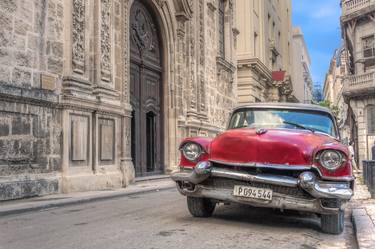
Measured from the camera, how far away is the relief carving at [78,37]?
11.5 meters

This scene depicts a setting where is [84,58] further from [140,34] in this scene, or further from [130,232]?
[130,232]

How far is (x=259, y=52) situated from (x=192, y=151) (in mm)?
29557

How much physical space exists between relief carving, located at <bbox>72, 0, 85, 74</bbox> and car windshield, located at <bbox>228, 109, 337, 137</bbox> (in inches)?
215

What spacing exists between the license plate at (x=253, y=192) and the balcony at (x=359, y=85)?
79.3 ft

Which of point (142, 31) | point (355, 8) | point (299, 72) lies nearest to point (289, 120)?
point (142, 31)

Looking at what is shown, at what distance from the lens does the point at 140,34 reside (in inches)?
639

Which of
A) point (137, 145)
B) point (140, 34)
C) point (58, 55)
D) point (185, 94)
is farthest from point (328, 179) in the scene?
point (185, 94)

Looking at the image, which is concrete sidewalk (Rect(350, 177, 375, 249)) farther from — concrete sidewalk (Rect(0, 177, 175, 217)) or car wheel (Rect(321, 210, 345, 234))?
concrete sidewalk (Rect(0, 177, 175, 217))

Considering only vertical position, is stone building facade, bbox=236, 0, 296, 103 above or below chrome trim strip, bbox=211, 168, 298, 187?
above

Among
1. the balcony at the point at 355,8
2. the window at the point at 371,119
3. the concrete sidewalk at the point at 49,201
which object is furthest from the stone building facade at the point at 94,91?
the balcony at the point at 355,8

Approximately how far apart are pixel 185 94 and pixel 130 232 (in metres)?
13.4

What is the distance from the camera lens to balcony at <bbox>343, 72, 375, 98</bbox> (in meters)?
28.4

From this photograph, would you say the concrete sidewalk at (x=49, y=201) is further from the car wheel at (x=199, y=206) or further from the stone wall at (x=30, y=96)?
the car wheel at (x=199, y=206)

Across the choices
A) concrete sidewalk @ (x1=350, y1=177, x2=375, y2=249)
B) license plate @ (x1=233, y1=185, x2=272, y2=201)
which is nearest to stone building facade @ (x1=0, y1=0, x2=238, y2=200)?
license plate @ (x1=233, y1=185, x2=272, y2=201)
